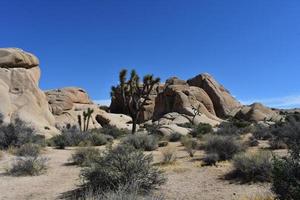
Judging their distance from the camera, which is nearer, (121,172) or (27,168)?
(121,172)

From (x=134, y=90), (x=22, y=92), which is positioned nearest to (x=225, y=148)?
(x=134, y=90)

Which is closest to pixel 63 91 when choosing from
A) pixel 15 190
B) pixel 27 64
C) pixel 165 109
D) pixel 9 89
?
pixel 165 109

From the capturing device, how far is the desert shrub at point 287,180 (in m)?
5.81

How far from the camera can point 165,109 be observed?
6091cm

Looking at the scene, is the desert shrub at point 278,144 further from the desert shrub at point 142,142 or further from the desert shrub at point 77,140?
the desert shrub at point 77,140

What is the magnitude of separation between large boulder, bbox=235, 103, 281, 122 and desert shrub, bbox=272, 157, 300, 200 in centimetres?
5222

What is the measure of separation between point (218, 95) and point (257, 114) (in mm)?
9814

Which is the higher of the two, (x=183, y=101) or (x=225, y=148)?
(x=183, y=101)

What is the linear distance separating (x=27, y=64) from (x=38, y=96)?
4.99 m

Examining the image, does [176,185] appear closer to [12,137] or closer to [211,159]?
[211,159]

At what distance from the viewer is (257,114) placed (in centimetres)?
5809

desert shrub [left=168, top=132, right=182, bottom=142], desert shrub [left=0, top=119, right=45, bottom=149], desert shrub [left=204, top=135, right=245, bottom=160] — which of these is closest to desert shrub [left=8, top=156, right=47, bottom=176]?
desert shrub [left=204, top=135, right=245, bottom=160]

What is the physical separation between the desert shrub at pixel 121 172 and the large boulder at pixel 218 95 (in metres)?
55.1

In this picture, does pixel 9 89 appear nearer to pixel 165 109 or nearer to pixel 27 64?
pixel 27 64
